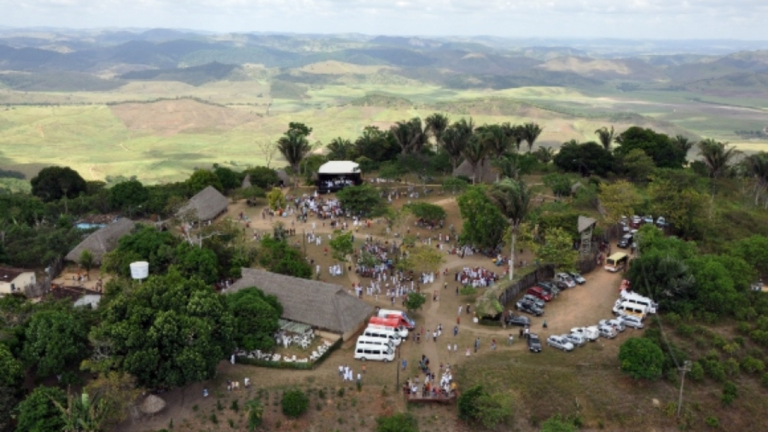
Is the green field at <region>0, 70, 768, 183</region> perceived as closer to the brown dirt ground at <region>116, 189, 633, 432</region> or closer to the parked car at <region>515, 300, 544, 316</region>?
the brown dirt ground at <region>116, 189, 633, 432</region>

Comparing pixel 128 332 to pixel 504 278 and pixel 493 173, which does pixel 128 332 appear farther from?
pixel 493 173

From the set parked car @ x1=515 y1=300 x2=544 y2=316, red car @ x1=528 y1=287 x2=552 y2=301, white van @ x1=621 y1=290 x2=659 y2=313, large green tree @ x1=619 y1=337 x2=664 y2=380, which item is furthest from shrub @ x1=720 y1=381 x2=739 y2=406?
red car @ x1=528 y1=287 x2=552 y2=301

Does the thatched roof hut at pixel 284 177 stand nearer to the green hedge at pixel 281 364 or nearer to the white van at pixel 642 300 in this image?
the green hedge at pixel 281 364

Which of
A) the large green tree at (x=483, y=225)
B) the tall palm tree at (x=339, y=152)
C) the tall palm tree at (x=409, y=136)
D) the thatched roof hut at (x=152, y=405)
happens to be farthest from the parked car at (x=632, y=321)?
the tall palm tree at (x=339, y=152)

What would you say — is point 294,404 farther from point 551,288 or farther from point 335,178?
point 335,178

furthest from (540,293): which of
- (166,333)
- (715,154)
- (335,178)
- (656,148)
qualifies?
(656,148)

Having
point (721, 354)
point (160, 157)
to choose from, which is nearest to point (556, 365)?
point (721, 354)
